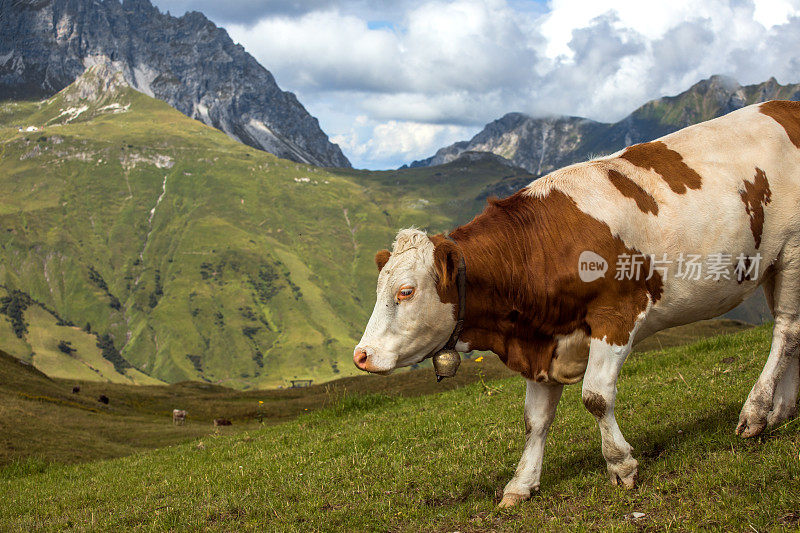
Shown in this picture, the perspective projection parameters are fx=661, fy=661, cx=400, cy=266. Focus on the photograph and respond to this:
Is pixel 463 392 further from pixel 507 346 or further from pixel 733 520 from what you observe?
pixel 733 520

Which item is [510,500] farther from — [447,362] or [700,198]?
[700,198]

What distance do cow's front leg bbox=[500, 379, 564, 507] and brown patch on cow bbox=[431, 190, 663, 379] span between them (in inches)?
21.4

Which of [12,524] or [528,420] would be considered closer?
[528,420]

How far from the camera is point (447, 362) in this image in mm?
8164

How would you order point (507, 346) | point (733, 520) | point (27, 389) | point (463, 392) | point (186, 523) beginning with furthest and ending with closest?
point (27, 389) < point (463, 392) < point (186, 523) < point (507, 346) < point (733, 520)

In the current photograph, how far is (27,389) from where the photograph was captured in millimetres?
51000

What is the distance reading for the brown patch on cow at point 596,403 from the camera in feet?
25.6

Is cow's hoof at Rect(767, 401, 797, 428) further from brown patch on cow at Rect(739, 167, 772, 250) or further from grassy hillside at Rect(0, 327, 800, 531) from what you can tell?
brown patch on cow at Rect(739, 167, 772, 250)

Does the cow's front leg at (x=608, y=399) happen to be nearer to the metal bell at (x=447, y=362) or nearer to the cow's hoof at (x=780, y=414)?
the metal bell at (x=447, y=362)

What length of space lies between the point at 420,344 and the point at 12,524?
28.5 feet

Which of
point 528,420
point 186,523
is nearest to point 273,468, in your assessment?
point 186,523

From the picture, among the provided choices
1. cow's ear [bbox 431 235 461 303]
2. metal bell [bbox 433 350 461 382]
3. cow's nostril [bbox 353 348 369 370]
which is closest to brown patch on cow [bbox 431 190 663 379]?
cow's ear [bbox 431 235 461 303]

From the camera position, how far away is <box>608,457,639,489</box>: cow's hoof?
8.00 metres

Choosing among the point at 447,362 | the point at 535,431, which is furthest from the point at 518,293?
the point at 535,431
